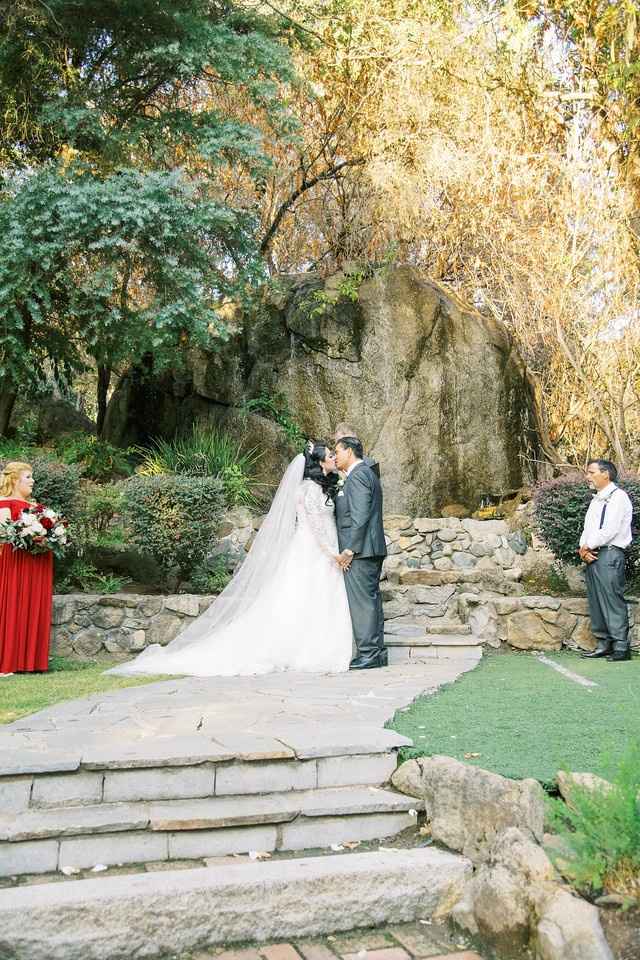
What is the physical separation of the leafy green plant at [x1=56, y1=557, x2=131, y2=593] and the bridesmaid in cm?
136

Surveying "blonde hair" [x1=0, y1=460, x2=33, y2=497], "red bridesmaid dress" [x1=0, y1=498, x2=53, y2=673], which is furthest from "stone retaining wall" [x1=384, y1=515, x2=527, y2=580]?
"blonde hair" [x1=0, y1=460, x2=33, y2=497]

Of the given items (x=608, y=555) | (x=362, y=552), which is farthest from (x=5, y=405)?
(x=608, y=555)

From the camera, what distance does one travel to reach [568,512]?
898 cm

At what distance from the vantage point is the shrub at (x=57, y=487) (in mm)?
8727

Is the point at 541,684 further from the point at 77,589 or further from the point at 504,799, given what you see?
the point at 77,589

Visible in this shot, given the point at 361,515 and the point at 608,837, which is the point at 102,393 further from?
the point at 608,837

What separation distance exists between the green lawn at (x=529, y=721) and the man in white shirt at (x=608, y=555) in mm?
1164

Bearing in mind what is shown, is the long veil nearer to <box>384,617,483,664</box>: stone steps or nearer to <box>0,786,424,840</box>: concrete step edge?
<box>384,617,483,664</box>: stone steps

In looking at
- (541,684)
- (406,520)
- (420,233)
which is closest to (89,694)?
(541,684)

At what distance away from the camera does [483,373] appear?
12938 millimetres

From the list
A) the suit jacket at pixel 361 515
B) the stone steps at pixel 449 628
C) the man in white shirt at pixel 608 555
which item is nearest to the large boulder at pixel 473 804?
the suit jacket at pixel 361 515

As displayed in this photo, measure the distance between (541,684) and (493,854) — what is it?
344 cm

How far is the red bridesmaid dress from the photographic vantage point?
7527mm

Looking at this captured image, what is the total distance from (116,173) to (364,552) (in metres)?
6.49
